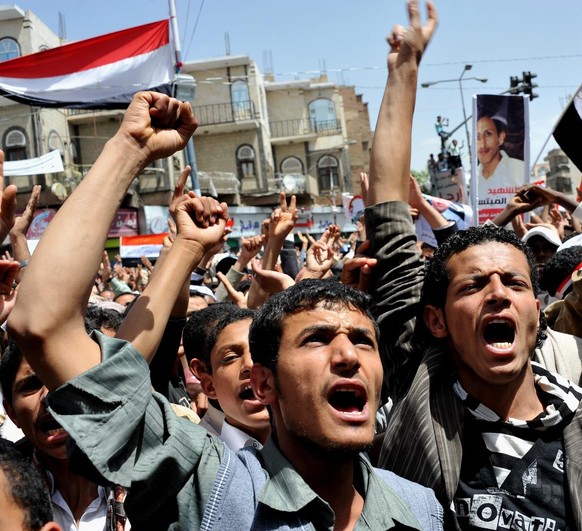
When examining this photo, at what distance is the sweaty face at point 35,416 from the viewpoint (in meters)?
2.45

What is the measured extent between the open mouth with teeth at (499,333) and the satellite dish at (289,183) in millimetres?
39152

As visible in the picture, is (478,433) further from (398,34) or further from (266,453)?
(398,34)

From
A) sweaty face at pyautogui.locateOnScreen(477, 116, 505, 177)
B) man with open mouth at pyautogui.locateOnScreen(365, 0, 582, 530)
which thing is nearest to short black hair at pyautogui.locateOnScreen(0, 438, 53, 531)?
man with open mouth at pyautogui.locateOnScreen(365, 0, 582, 530)

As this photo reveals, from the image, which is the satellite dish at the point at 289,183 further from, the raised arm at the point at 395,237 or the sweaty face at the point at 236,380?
the raised arm at the point at 395,237

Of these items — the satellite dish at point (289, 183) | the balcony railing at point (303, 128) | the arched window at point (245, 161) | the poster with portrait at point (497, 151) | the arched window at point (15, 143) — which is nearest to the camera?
the poster with portrait at point (497, 151)

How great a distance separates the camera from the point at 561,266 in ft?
14.1

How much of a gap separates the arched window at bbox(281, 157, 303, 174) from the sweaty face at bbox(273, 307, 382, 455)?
4438cm

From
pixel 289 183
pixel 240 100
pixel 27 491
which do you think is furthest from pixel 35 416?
pixel 240 100

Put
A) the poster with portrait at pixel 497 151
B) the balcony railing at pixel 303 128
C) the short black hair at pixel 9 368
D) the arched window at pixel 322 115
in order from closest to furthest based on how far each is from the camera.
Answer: the short black hair at pixel 9 368 → the poster with portrait at pixel 497 151 → the balcony railing at pixel 303 128 → the arched window at pixel 322 115

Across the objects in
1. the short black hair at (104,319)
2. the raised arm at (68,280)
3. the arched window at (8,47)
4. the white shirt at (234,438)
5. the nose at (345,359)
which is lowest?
the white shirt at (234,438)

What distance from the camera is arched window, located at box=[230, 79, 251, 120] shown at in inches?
1658

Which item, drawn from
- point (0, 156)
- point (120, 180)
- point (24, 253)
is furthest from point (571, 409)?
point (24, 253)

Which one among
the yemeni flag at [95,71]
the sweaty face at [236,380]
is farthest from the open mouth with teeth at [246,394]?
the yemeni flag at [95,71]

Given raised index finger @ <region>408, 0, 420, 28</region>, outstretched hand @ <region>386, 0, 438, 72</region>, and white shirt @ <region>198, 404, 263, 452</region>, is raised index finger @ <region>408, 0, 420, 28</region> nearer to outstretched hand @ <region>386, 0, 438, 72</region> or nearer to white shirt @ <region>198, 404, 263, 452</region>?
outstretched hand @ <region>386, 0, 438, 72</region>
